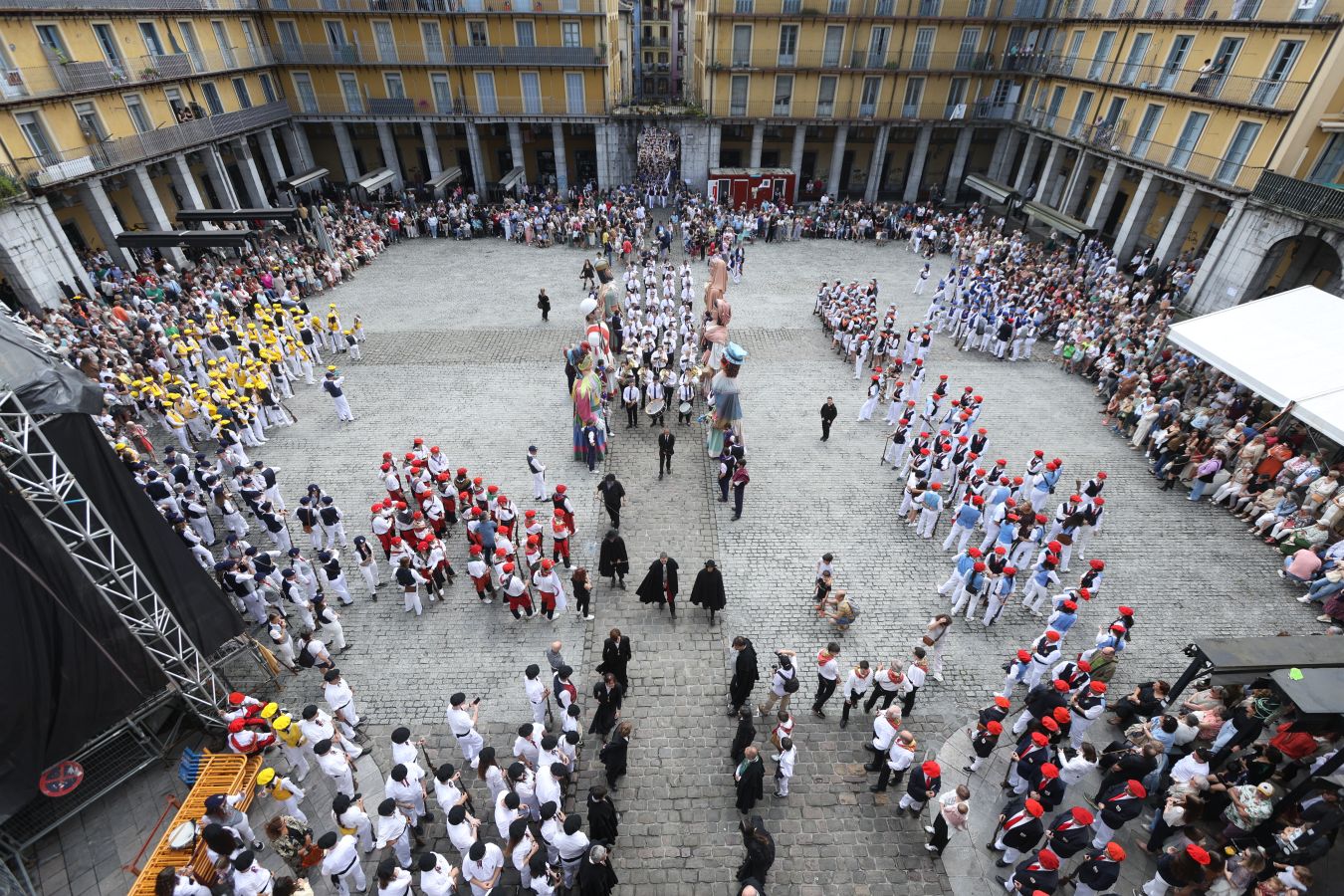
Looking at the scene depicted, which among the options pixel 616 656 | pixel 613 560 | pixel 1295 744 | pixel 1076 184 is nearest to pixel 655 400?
pixel 613 560

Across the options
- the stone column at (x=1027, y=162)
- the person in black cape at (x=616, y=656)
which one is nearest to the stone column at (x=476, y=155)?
the stone column at (x=1027, y=162)

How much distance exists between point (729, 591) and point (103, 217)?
26832mm

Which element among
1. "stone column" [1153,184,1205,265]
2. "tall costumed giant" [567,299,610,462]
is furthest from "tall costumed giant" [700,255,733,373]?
"stone column" [1153,184,1205,265]

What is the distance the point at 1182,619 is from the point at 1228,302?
15848 mm

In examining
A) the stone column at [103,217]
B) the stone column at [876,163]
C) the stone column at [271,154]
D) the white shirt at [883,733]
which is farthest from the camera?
the stone column at [876,163]

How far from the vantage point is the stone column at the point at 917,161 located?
1355 inches

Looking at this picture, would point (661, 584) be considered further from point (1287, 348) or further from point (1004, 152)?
point (1004, 152)

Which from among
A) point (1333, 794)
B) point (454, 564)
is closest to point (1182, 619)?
point (1333, 794)

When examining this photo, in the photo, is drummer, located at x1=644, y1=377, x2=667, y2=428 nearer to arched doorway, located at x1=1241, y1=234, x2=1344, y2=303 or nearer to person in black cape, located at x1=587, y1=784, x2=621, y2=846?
person in black cape, located at x1=587, y1=784, x2=621, y2=846

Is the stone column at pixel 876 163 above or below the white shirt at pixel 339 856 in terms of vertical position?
above

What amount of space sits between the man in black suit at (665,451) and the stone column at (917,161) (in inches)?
1135

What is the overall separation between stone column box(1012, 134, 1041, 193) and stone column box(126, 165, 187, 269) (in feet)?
126

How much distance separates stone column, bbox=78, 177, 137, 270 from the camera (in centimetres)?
2292

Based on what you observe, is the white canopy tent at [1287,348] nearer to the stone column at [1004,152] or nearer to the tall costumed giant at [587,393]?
the tall costumed giant at [587,393]
